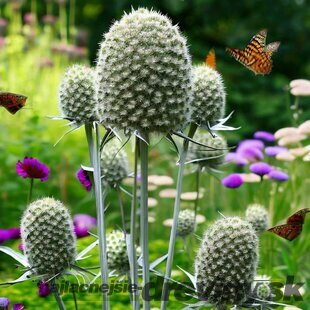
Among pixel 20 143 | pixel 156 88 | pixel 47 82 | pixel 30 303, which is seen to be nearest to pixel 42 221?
pixel 156 88

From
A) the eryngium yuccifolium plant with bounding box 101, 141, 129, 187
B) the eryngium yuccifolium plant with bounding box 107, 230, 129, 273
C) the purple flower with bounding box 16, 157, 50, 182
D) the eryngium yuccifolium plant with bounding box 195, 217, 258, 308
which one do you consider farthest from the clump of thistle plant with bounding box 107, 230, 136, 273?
the eryngium yuccifolium plant with bounding box 195, 217, 258, 308

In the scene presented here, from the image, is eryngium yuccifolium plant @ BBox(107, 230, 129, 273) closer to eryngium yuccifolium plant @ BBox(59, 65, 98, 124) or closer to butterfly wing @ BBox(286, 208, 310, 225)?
eryngium yuccifolium plant @ BBox(59, 65, 98, 124)

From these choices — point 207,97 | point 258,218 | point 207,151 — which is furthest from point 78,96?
point 258,218

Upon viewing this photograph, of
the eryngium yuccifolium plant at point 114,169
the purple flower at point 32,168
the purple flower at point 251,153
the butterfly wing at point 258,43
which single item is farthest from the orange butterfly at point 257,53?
the purple flower at point 251,153

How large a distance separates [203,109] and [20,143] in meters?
2.93

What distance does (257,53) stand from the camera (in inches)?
103

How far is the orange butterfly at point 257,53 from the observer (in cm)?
257

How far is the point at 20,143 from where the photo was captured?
505 centimetres

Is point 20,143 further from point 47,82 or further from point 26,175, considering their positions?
point 47,82

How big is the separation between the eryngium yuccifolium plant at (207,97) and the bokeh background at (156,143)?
342 mm

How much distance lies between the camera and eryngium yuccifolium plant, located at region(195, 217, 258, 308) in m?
2.16

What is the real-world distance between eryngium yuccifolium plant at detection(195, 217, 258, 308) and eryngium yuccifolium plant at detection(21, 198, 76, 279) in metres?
0.49

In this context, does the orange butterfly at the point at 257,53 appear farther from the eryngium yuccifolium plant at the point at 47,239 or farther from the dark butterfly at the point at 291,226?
the eryngium yuccifolium plant at the point at 47,239

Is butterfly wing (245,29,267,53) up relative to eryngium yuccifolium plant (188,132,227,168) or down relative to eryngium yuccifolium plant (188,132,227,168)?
up
